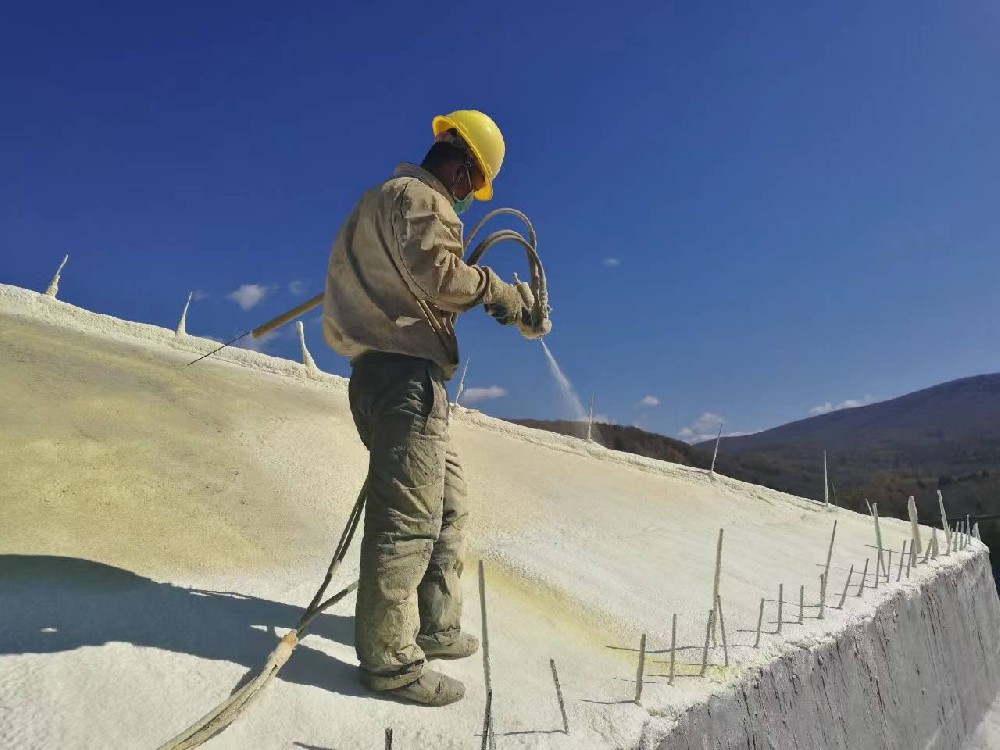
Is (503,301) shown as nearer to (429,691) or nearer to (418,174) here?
(418,174)

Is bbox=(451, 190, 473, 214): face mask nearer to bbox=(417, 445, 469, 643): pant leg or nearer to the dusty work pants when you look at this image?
the dusty work pants

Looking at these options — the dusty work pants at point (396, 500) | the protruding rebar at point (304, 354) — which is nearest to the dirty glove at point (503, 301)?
the dusty work pants at point (396, 500)

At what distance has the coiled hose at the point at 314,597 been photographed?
75.3 inches

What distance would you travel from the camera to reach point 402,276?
8.33 ft

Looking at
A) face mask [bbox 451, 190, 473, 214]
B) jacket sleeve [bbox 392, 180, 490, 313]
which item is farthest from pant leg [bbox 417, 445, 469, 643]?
face mask [bbox 451, 190, 473, 214]

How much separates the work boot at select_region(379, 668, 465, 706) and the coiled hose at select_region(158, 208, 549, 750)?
1.39 feet

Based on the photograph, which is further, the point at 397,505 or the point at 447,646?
the point at 447,646

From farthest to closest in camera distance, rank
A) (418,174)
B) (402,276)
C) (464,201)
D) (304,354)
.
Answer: (304,354) < (464,201) < (418,174) < (402,276)

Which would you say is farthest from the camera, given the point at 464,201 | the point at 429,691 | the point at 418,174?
the point at 464,201

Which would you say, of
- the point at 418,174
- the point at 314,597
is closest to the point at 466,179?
the point at 418,174

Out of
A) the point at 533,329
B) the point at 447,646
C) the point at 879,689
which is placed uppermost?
the point at 533,329

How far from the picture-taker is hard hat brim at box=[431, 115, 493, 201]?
281 cm

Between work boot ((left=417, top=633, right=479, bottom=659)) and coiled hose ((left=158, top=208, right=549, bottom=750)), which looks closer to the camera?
coiled hose ((left=158, top=208, right=549, bottom=750))

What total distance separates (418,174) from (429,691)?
197cm
